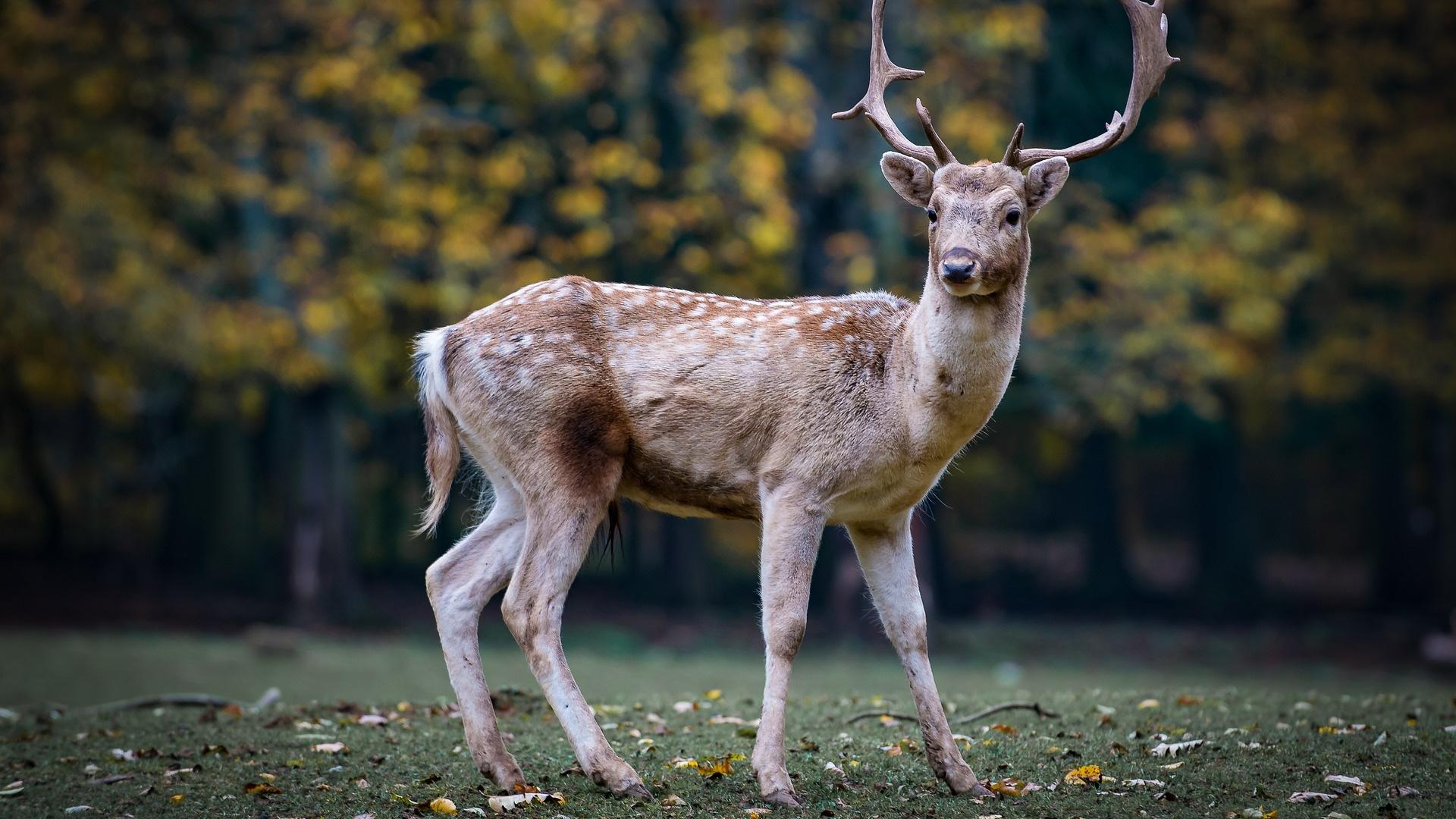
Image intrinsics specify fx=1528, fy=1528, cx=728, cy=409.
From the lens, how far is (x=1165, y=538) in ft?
111

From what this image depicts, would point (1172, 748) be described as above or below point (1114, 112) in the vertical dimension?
below

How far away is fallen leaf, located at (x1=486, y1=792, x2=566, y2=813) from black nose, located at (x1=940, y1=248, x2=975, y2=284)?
2577 millimetres

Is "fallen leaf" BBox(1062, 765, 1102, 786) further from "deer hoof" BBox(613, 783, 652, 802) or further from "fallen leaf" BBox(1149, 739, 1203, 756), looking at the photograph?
"deer hoof" BBox(613, 783, 652, 802)

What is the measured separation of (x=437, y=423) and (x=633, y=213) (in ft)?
35.9

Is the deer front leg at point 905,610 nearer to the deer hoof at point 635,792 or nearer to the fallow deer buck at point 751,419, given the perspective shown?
the fallow deer buck at point 751,419

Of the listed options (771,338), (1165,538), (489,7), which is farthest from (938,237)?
(1165,538)

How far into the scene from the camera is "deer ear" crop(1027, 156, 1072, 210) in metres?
6.45

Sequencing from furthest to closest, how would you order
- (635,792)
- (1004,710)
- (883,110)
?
(1004,710), (883,110), (635,792)

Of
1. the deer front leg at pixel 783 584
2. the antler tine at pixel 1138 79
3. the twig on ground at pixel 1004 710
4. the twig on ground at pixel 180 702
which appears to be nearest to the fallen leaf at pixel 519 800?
the deer front leg at pixel 783 584

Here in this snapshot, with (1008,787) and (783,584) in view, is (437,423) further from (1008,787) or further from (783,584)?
(1008,787)

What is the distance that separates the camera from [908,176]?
6.66 m

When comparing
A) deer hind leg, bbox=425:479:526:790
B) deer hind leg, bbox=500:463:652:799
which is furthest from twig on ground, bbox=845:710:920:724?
deer hind leg, bbox=425:479:526:790

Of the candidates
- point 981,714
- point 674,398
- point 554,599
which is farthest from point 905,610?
point 981,714

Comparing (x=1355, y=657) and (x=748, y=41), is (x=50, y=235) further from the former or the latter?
(x=1355, y=657)
